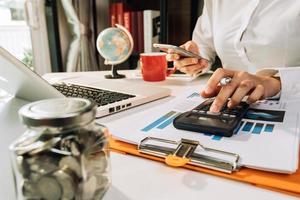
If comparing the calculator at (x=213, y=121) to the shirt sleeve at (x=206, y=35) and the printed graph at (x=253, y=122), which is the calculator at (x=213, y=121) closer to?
the printed graph at (x=253, y=122)

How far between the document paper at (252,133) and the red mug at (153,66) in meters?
0.38

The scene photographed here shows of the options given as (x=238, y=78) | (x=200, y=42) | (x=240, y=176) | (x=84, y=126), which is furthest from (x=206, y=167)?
(x=200, y=42)

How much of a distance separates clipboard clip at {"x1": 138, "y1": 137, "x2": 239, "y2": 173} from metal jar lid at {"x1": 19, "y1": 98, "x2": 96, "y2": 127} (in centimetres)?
19

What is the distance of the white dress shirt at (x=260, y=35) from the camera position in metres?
0.88

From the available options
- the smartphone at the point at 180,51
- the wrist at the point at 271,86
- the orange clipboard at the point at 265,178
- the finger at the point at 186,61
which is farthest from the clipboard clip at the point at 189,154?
the finger at the point at 186,61

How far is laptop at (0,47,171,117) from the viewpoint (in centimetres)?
50

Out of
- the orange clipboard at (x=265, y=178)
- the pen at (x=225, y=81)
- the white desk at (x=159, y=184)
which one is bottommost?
the white desk at (x=159, y=184)

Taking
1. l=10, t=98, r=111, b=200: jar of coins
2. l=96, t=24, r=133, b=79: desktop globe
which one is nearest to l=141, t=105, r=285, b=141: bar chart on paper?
l=10, t=98, r=111, b=200: jar of coins

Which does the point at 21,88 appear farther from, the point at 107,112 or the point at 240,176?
the point at 240,176

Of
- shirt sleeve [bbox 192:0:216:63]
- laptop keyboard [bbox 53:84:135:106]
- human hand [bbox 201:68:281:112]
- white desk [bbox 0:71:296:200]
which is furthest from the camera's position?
shirt sleeve [bbox 192:0:216:63]

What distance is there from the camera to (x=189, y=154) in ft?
1.34

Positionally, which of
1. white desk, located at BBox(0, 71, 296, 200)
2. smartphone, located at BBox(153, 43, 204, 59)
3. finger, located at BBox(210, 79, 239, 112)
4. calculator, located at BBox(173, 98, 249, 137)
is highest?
smartphone, located at BBox(153, 43, 204, 59)

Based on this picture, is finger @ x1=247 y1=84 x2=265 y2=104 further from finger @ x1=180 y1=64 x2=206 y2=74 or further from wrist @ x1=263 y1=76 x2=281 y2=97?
finger @ x1=180 y1=64 x2=206 y2=74

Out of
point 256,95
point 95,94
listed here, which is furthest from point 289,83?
point 95,94
